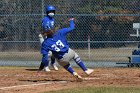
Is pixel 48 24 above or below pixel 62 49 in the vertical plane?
above

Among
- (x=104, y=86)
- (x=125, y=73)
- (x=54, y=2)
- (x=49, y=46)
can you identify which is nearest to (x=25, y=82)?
(x=49, y=46)

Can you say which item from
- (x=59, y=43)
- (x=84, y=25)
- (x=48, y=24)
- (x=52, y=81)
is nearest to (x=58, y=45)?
(x=59, y=43)

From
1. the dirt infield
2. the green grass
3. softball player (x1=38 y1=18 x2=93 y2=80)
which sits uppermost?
softball player (x1=38 y1=18 x2=93 y2=80)

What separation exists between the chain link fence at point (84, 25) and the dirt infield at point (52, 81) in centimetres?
461

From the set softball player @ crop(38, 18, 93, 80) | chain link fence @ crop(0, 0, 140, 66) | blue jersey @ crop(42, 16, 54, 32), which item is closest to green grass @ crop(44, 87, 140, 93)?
softball player @ crop(38, 18, 93, 80)

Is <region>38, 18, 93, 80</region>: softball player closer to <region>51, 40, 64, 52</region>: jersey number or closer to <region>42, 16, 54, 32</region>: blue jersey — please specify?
<region>51, 40, 64, 52</region>: jersey number

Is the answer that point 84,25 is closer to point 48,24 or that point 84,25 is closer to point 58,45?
point 48,24

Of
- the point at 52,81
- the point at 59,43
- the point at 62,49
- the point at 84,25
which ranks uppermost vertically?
the point at 84,25

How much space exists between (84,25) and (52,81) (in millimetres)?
7342

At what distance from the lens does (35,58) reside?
64.1 ft

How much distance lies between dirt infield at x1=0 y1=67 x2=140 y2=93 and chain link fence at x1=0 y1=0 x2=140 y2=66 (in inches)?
182

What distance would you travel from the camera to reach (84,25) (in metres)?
19.4

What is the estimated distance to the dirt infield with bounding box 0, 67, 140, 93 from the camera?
1093cm

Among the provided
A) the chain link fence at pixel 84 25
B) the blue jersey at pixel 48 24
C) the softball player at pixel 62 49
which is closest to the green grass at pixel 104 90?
the softball player at pixel 62 49
